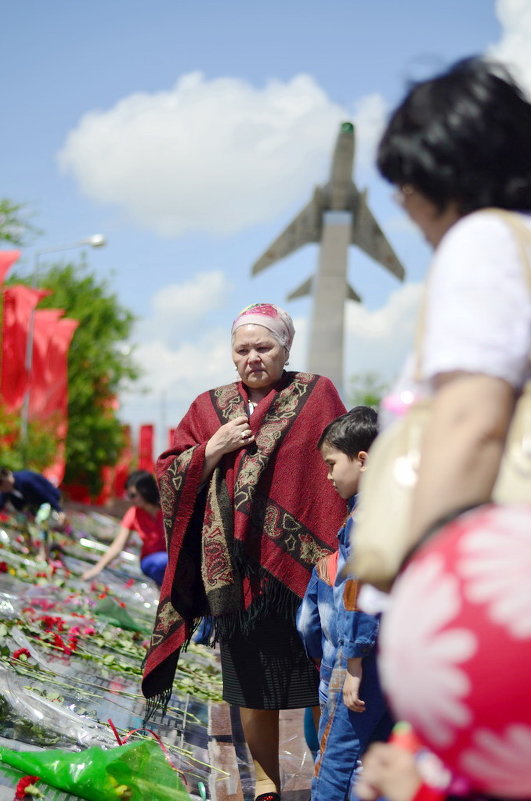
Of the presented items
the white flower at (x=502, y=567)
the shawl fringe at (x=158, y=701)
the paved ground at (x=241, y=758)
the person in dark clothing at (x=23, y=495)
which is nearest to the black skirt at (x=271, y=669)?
the shawl fringe at (x=158, y=701)

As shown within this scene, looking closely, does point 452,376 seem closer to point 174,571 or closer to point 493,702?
point 493,702

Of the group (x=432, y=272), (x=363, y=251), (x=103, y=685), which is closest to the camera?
(x=432, y=272)

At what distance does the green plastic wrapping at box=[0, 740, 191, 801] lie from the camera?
11.4 feet

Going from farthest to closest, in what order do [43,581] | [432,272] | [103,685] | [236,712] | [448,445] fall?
[43,581] → [236,712] → [103,685] → [432,272] → [448,445]

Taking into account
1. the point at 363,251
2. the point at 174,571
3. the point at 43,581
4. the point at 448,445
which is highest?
the point at 363,251

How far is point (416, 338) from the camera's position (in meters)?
1.57

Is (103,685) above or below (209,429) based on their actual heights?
below

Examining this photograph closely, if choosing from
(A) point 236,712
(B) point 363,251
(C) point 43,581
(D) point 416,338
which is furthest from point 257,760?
(B) point 363,251

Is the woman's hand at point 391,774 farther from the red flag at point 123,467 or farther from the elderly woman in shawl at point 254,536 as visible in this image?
the red flag at point 123,467

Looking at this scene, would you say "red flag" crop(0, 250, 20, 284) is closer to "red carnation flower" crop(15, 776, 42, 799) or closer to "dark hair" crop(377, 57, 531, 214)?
"red carnation flower" crop(15, 776, 42, 799)

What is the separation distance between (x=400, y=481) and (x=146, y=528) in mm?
7197

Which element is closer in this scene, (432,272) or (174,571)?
(432,272)

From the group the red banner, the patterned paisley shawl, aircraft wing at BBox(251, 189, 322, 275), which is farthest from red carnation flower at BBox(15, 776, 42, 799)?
aircraft wing at BBox(251, 189, 322, 275)

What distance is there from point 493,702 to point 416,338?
1.91 feet
